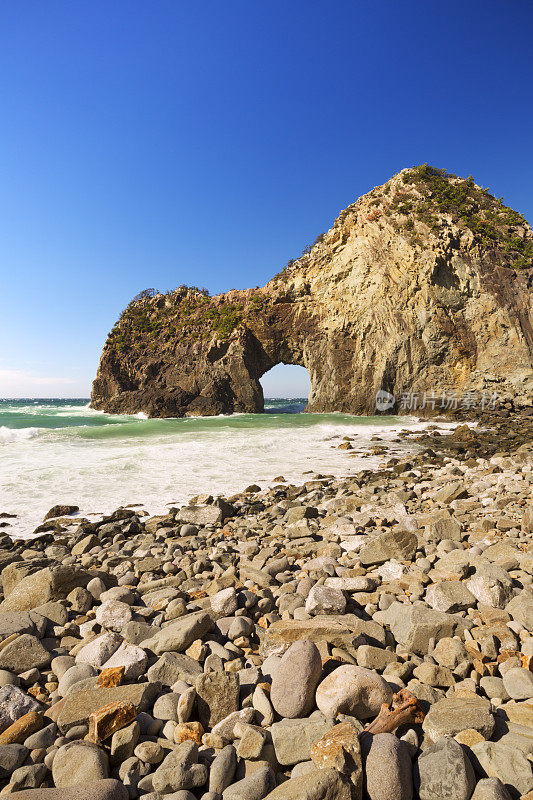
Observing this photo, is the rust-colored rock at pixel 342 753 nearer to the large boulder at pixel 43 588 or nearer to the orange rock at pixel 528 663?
the orange rock at pixel 528 663

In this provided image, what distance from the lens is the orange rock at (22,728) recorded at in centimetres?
230

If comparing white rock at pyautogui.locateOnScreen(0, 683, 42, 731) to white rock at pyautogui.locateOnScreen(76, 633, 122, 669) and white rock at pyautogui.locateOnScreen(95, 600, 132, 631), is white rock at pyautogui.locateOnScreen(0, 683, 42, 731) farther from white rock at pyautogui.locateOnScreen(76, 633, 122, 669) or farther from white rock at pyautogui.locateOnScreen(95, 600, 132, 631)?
white rock at pyautogui.locateOnScreen(95, 600, 132, 631)

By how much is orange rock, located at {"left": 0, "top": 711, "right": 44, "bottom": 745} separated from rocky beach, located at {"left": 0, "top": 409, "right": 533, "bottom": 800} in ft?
0.03

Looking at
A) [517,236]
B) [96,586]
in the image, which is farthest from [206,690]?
[517,236]

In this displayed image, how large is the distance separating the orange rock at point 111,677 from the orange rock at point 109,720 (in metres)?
0.35

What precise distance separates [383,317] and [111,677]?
114ft

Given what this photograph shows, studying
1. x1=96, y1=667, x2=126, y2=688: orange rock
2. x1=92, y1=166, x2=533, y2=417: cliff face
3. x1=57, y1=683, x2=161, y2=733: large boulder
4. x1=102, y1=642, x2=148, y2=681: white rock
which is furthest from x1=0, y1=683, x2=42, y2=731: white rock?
x1=92, y1=166, x2=533, y2=417: cliff face

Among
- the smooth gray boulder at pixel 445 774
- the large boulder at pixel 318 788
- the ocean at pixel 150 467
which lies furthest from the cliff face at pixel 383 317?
the large boulder at pixel 318 788

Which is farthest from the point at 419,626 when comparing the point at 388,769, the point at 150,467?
the point at 150,467

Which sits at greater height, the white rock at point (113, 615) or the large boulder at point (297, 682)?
the large boulder at point (297, 682)

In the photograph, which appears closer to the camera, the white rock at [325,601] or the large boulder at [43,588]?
the white rock at [325,601]

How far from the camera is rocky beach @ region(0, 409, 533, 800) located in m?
1.90

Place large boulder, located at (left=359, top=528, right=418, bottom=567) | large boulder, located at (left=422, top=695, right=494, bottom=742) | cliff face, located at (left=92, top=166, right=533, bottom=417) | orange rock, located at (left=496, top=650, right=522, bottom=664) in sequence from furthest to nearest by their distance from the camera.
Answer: cliff face, located at (left=92, top=166, right=533, bottom=417), large boulder, located at (left=359, top=528, right=418, bottom=567), orange rock, located at (left=496, top=650, right=522, bottom=664), large boulder, located at (left=422, top=695, right=494, bottom=742)

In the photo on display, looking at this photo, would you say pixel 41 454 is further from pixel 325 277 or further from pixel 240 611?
pixel 325 277
